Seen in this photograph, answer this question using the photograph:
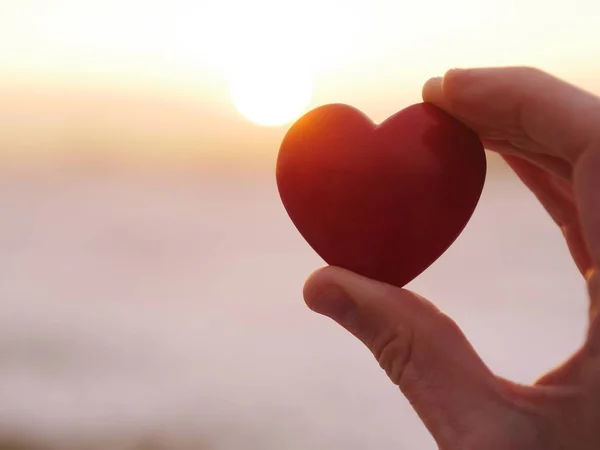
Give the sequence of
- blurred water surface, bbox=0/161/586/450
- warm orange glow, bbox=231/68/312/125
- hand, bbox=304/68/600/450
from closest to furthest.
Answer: hand, bbox=304/68/600/450 < blurred water surface, bbox=0/161/586/450 < warm orange glow, bbox=231/68/312/125

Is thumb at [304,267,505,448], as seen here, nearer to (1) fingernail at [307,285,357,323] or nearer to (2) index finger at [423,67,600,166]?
(1) fingernail at [307,285,357,323]

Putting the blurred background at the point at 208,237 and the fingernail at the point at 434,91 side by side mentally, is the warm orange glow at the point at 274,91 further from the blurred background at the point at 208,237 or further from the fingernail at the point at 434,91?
the fingernail at the point at 434,91

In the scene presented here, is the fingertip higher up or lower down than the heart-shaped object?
higher up

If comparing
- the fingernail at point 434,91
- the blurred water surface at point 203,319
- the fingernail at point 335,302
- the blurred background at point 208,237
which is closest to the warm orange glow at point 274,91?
the blurred background at point 208,237

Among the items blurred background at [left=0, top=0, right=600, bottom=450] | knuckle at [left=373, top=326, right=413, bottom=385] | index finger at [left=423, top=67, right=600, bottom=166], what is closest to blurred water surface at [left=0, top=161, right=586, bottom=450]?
blurred background at [left=0, top=0, right=600, bottom=450]

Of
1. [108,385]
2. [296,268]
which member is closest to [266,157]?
[296,268]
